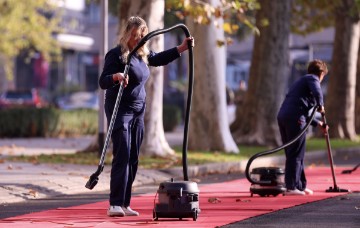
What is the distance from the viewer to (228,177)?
20922 millimetres

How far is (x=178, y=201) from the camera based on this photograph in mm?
12680

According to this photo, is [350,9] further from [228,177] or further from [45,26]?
[45,26]

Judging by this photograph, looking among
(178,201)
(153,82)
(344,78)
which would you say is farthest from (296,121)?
(344,78)

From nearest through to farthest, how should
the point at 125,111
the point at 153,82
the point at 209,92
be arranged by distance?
1. the point at 125,111
2. the point at 153,82
3. the point at 209,92

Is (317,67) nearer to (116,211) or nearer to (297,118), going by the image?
(297,118)

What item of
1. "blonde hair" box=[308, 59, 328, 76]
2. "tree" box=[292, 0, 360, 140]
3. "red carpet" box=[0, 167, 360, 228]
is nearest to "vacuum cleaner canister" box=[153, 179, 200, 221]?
"red carpet" box=[0, 167, 360, 228]

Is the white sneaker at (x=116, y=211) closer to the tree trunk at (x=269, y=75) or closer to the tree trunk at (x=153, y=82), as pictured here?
the tree trunk at (x=153, y=82)

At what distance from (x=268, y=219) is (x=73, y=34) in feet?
211

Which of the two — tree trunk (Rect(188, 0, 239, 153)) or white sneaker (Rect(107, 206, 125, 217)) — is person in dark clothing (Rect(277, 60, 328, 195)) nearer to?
white sneaker (Rect(107, 206, 125, 217))

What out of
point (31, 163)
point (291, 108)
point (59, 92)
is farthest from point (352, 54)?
point (59, 92)

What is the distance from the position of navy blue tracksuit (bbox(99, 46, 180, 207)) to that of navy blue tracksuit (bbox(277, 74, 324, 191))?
3700 millimetres

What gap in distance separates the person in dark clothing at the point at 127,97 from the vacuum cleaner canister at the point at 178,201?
61 centimetres

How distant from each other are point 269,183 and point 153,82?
22.4 ft

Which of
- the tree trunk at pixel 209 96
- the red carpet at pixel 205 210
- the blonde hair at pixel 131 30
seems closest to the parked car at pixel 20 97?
the tree trunk at pixel 209 96
